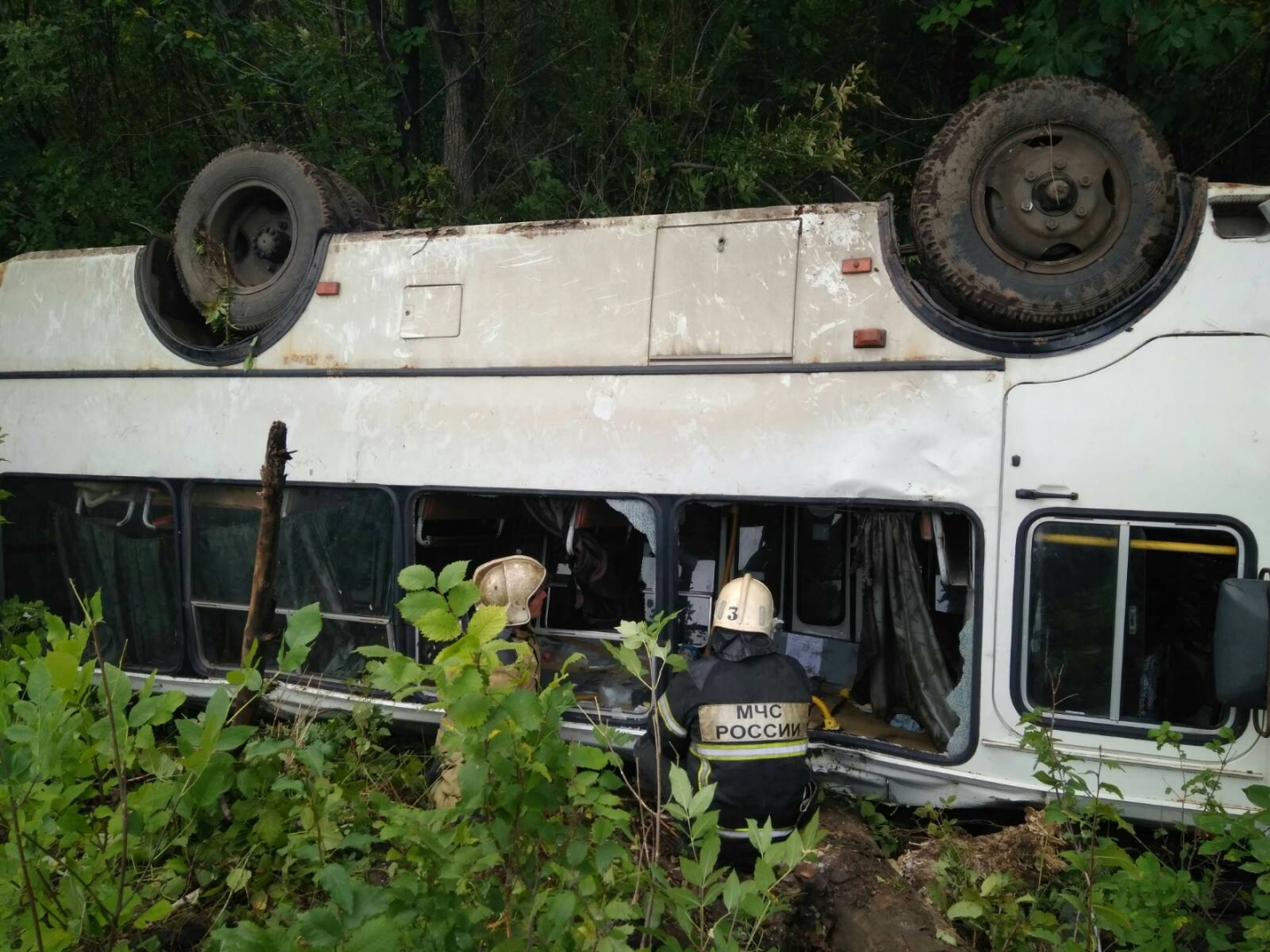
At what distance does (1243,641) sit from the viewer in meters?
3.30

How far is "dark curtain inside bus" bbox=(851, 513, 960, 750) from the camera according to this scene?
4.31 meters

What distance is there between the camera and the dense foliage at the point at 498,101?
854 centimetres

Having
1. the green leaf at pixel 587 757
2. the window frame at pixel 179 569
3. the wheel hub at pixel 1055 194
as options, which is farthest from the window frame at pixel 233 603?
the wheel hub at pixel 1055 194

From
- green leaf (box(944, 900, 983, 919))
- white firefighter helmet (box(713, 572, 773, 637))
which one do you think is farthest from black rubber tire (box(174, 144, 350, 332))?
green leaf (box(944, 900, 983, 919))

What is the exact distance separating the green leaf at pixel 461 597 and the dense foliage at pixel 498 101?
22.4ft

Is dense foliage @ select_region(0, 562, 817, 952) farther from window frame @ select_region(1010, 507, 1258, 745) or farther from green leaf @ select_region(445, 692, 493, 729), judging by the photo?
window frame @ select_region(1010, 507, 1258, 745)

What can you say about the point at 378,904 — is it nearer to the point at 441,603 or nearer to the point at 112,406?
the point at 441,603

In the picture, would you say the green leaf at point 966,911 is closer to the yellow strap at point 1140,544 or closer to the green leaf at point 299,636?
the yellow strap at point 1140,544

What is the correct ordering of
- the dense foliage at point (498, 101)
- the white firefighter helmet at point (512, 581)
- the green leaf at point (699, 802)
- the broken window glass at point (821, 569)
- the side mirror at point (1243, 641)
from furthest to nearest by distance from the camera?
the dense foliage at point (498, 101) → the broken window glass at point (821, 569) → the white firefighter helmet at point (512, 581) → the side mirror at point (1243, 641) → the green leaf at point (699, 802)

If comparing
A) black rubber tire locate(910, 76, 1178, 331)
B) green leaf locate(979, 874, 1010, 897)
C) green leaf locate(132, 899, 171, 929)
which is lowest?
green leaf locate(979, 874, 1010, 897)

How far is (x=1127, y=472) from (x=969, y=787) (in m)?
1.36

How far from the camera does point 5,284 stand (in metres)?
5.87

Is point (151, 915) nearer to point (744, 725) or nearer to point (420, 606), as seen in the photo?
point (420, 606)

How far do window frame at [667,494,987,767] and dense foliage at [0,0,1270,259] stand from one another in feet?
15.3
